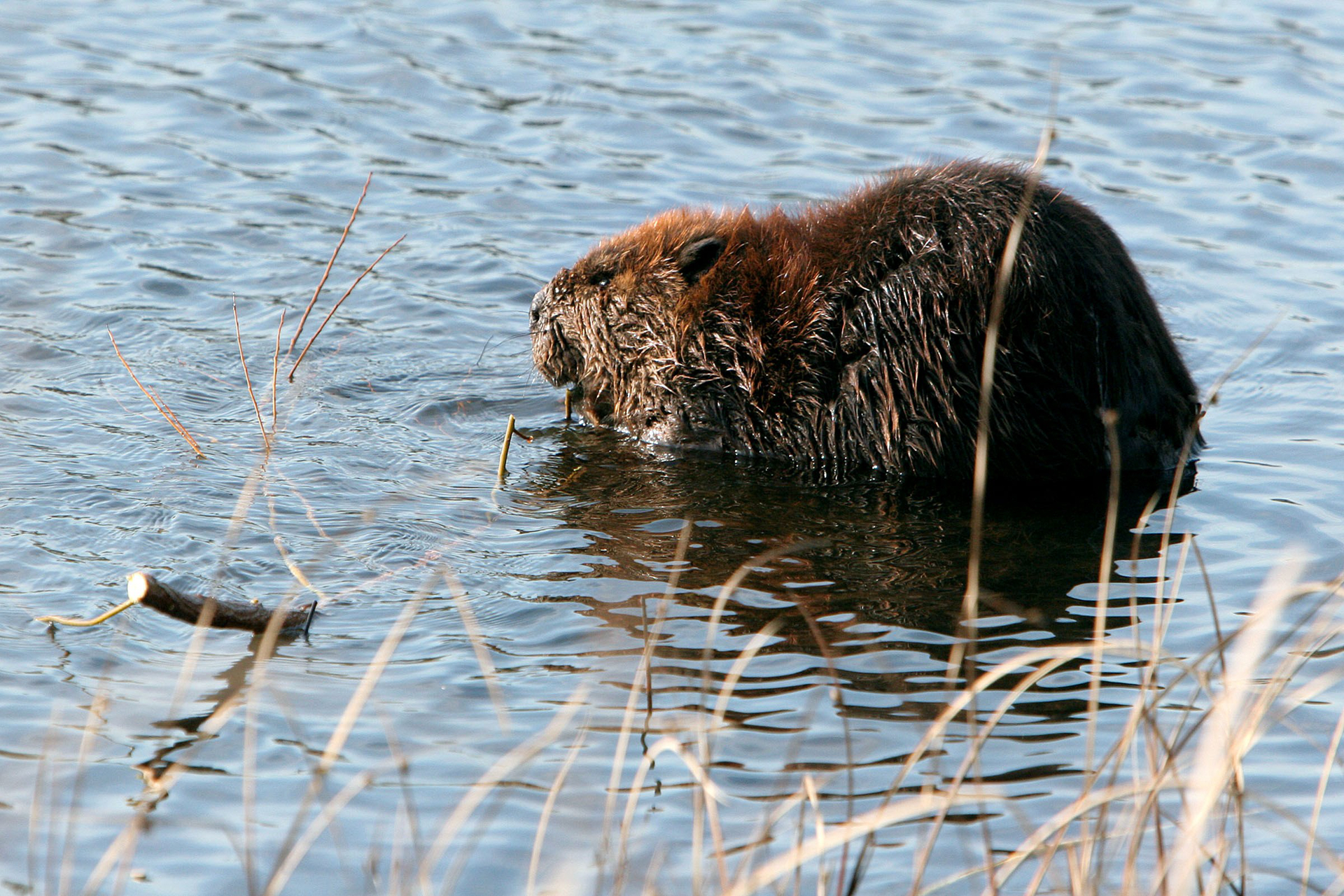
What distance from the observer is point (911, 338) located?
4.71 m

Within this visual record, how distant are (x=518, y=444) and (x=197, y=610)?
204 cm

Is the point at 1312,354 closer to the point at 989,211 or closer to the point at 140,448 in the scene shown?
the point at 989,211

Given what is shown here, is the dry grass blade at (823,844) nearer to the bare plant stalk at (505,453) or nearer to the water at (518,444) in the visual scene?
the water at (518,444)

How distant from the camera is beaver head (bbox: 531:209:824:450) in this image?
16.6 feet

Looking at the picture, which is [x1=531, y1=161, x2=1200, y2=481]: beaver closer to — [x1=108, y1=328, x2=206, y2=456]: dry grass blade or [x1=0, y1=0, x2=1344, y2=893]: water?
[x1=0, y1=0, x2=1344, y2=893]: water

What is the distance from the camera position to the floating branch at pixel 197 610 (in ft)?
10.7

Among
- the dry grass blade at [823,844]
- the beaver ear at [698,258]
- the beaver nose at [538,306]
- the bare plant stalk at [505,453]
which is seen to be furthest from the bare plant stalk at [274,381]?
the dry grass blade at [823,844]

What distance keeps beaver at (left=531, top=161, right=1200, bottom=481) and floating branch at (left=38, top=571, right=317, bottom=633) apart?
1.89 metres

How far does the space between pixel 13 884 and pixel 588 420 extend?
3238 mm

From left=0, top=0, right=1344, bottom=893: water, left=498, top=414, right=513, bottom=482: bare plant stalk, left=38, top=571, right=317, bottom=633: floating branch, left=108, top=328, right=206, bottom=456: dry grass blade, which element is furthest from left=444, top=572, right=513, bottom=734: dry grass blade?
left=108, top=328, right=206, bottom=456: dry grass blade

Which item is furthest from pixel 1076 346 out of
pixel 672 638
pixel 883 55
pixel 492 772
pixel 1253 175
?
pixel 883 55

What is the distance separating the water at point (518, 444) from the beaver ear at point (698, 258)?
2.32 ft

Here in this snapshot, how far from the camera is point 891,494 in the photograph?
16.3ft

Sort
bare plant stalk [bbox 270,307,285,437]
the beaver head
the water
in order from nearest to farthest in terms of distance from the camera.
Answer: the water, bare plant stalk [bbox 270,307,285,437], the beaver head
